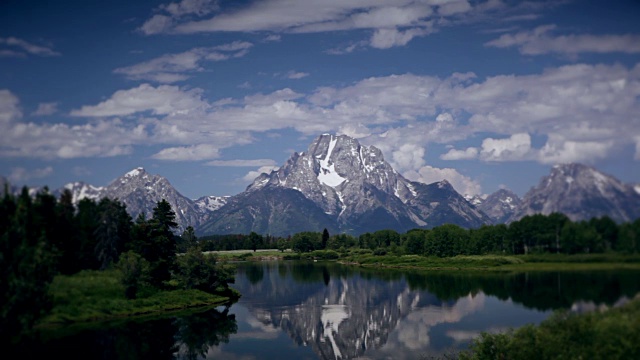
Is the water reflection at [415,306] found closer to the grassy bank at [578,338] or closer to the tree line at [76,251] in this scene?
the grassy bank at [578,338]

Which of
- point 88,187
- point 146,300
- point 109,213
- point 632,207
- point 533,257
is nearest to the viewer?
point 632,207

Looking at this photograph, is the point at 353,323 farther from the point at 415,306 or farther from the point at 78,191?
the point at 78,191

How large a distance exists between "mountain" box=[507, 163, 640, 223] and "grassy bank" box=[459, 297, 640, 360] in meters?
6.89

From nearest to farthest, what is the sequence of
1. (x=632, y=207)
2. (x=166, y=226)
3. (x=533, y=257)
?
(x=632, y=207) < (x=533, y=257) < (x=166, y=226)

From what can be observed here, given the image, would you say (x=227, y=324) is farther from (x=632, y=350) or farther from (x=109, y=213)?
(x=632, y=350)

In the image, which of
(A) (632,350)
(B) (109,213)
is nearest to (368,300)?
(B) (109,213)

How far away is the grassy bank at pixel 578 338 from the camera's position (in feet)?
131

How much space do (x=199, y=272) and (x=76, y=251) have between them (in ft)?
87.2

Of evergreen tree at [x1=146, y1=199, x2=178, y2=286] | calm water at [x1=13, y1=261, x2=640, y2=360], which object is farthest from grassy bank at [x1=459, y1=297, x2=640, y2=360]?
evergreen tree at [x1=146, y1=199, x2=178, y2=286]

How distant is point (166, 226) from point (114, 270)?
19.0 m

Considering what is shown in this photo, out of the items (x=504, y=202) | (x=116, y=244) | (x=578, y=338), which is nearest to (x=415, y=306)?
(x=504, y=202)

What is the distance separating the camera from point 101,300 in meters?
97.7

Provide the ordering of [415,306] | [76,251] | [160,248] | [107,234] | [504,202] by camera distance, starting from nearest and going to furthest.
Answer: [504,202] < [76,251] < [415,306] < [107,234] < [160,248]

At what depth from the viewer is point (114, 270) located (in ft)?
352
